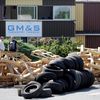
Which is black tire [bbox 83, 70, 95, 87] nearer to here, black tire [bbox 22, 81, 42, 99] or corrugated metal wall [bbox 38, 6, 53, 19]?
black tire [bbox 22, 81, 42, 99]

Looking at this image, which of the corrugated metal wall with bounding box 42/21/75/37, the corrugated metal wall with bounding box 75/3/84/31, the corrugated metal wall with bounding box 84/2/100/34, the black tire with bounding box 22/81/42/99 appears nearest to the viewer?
the black tire with bounding box 22/81/42/99

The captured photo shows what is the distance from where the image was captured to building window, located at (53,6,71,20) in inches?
1861

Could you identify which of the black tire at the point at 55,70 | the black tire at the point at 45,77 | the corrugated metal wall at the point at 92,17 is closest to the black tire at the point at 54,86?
the black tire at the point at 45,77

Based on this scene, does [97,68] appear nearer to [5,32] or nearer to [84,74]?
[84,74]

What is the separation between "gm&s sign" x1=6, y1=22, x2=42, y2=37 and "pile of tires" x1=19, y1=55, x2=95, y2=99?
26.3 meters

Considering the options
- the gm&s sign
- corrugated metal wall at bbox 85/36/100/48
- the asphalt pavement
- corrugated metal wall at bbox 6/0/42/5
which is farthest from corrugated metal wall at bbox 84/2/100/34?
the asphalt pavement

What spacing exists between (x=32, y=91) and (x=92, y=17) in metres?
35.0

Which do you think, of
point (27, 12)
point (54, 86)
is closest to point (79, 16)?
point (27, 12)

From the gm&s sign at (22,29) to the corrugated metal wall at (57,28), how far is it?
2.99 ft

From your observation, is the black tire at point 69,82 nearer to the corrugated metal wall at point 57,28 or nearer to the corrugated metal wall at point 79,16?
the corrugated metal wall at point 57,28

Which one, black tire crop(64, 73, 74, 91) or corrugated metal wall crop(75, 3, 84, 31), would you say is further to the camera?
corrugated metal wall crop(75, 3, 84, 31)

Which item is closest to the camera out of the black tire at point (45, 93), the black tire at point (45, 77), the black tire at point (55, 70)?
the black tire at point (45, 93)

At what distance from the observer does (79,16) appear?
51.1 meters

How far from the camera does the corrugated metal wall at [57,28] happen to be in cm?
4672
